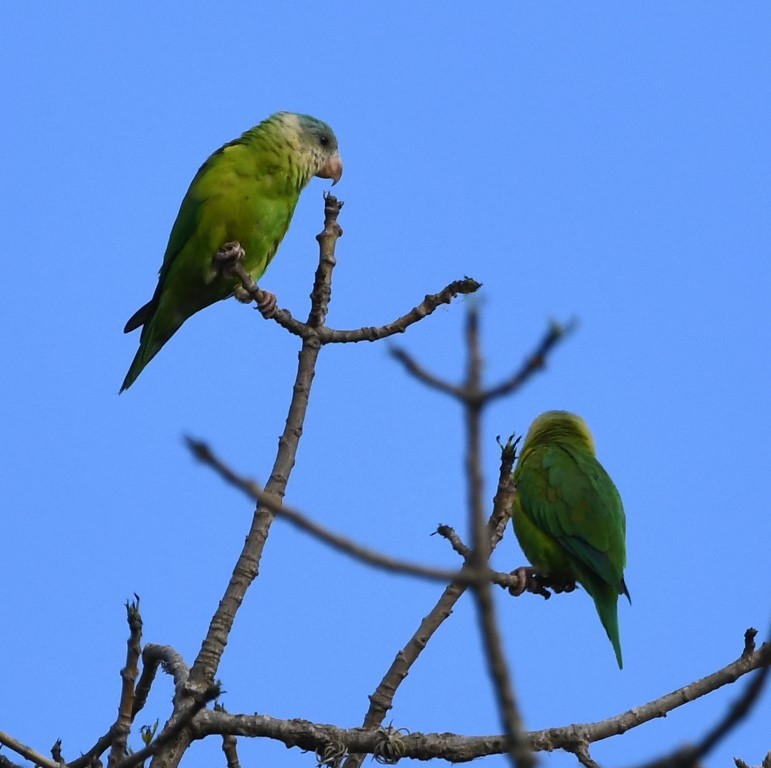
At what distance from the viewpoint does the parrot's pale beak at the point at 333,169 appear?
25.7 feet

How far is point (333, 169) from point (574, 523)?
141 inches

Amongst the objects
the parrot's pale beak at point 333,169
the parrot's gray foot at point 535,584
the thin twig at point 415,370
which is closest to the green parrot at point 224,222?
the parrot's pale beak at point 333,169

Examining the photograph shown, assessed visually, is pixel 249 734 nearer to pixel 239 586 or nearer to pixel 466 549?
pixel 239 586

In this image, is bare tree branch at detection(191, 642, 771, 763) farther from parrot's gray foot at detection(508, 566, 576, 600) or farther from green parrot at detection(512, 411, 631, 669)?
green parrot at detection(512, 411, 631, 669)

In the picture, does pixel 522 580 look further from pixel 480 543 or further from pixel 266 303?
pixel 480 543

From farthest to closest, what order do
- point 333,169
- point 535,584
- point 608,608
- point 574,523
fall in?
1. point 333,169
2. point 574,523
3. point 608,608
4. point 535,584

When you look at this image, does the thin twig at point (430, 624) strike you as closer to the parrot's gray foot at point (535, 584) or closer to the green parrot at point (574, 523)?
the parrot's gray foot at point (535, 584)

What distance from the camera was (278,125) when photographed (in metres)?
7.41

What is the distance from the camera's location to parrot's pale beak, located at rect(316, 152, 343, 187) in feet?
25.7

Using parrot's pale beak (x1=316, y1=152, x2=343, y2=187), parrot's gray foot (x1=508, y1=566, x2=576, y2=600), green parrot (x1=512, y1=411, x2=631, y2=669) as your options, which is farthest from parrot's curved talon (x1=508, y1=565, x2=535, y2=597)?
parrot's pale beak (x1=316, y1=152, x2=343, y2=187)

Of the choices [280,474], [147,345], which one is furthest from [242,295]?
[280,474]

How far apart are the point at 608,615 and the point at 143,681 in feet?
7.70

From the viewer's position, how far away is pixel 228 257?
6.60 m

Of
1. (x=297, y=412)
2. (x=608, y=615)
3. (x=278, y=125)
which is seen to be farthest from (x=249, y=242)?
(x=608, y=615)
